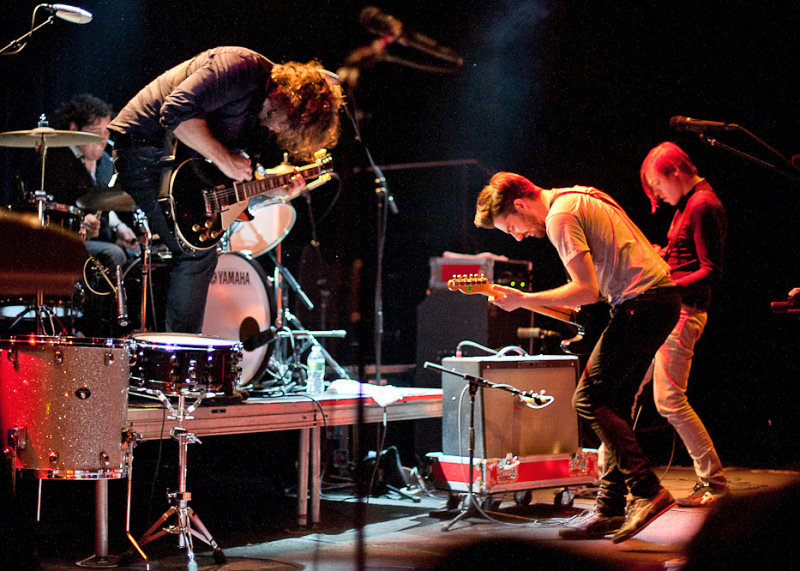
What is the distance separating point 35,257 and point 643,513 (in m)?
2.91

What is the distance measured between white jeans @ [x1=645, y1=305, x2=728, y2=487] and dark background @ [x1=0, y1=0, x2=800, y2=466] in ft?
7.01

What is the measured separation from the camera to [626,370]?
363 centimetres

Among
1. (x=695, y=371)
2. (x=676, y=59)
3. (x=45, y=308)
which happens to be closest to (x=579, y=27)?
(x=676, y=59)

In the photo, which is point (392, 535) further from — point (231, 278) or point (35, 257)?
point (35, 257)

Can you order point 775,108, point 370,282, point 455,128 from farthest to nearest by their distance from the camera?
1. point 455,128
2. point 775,108
3. point 370,282

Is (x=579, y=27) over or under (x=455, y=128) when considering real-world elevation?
over

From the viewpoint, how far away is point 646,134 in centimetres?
697

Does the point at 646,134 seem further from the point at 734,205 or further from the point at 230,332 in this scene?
the point at 230,332

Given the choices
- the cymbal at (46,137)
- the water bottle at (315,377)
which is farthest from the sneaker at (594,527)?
the cymbal at (46,137)

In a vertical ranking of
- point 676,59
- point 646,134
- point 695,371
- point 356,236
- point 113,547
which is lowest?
point 113,547

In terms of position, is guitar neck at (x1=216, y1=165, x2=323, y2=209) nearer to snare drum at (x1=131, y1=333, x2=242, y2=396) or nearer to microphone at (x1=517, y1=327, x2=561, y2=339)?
snare drum at (x1=131, y1=333, x2=242, y2=396)

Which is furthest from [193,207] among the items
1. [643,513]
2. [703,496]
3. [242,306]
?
[703,496]

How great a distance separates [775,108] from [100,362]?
18.1ft

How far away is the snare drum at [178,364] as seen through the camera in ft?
11.1
